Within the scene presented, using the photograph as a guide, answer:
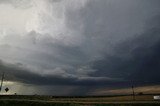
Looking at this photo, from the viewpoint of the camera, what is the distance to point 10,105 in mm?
69125

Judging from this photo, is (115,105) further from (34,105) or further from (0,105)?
(0,105)

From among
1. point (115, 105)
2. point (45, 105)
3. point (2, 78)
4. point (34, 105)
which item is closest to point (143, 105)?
point (115, 105)

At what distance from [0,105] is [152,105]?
41553 millimetres

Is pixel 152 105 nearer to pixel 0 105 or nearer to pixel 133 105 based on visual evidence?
pixel 133 105

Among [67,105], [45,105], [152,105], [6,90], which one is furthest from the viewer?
[6,90]

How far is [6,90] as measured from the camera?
115 meters

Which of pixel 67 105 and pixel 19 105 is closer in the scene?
pixel 67 105

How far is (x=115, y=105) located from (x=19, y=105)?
28.3 m

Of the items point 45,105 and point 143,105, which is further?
point 45,105

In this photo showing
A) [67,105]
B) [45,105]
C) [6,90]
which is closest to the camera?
[67,105]

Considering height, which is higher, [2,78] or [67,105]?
[2,78]

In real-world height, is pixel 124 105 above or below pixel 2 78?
below

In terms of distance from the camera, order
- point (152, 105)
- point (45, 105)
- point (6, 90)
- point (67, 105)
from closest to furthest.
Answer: point (152, 105)
point (67, 105)
point (45, 105)
point (6, 90)

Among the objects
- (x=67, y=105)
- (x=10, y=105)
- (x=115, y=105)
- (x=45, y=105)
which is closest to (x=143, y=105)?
(x=115, y=105)
